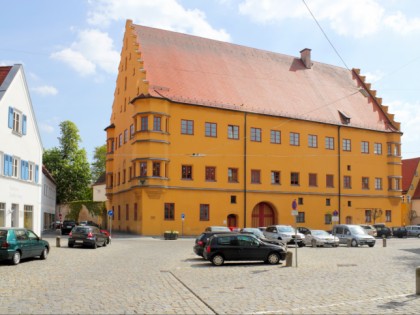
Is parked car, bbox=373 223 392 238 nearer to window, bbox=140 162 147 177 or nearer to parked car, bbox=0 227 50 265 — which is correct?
window, bbox=140 162 147 177

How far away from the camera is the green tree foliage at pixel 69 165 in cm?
7819

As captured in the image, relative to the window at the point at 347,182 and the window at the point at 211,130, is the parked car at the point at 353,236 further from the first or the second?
the window at the point at 347,182

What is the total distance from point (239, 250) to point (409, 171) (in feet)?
214

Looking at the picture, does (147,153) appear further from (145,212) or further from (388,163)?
(388,163)

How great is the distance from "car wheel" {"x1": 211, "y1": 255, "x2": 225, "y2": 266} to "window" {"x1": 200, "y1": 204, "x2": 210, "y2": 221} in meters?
27.6

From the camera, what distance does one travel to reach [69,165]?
78.2 meters

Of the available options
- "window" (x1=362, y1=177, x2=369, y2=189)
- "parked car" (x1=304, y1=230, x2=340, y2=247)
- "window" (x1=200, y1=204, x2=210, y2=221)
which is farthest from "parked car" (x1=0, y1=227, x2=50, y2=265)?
"window" (x1=362, y1=177, x2=369, y2=189)

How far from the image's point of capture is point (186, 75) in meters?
50.9

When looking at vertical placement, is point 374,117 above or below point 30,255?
above

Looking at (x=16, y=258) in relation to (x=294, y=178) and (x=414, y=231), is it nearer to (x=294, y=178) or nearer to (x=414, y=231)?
(x=294, y=178)

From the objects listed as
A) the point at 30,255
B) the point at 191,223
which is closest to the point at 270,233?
the point at 191,223

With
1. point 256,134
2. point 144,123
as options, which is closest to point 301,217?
point 256,134

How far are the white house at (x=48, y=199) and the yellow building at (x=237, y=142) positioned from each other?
29.4 ft

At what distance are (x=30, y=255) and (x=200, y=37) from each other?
134 feet
